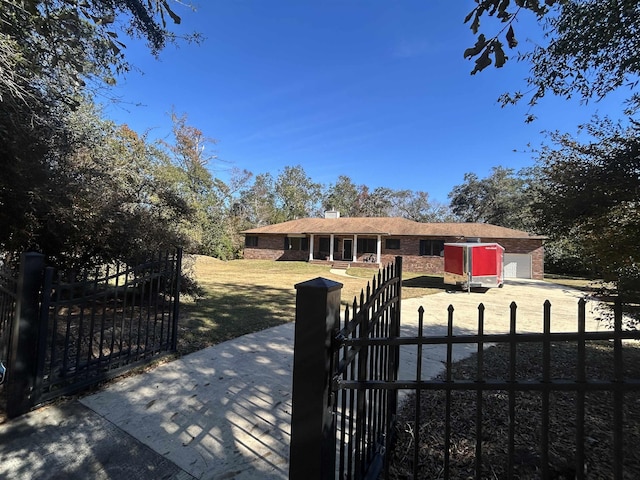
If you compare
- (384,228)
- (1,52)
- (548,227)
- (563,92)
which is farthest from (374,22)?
(384,228)

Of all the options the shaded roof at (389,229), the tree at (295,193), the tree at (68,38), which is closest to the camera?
the tree at (68,38)

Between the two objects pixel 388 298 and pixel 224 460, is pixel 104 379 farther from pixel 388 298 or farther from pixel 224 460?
pixel 388 298

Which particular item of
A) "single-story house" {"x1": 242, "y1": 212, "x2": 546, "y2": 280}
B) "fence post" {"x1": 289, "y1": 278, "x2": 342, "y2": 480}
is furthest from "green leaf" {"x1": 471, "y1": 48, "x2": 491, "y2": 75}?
"single-story house" {"x1": 242, "y1": 212, "x2": 546, "y2": 280}

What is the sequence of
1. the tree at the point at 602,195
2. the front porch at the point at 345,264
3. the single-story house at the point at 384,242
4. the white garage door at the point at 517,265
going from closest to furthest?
the tree at the point at 602,195 → the white garage door at the point at 517,265 → the single-story house at the point at 384,242 → the front porch at the point at 345,264

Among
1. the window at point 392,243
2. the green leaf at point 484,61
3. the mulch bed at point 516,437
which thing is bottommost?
the mulch bed at point 516,437

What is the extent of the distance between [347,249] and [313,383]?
25009 millimetres

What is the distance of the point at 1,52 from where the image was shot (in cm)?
332

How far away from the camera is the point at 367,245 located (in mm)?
25000

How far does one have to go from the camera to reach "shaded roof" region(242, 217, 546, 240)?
20703 millimetres

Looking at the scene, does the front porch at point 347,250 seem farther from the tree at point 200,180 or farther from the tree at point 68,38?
the tree at point 68,38

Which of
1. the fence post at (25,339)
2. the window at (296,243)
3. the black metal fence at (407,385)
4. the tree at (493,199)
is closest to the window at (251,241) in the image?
the window at (296,243)

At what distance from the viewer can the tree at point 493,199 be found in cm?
2956

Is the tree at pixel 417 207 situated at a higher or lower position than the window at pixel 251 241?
higher

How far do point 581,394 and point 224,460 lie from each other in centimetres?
236
